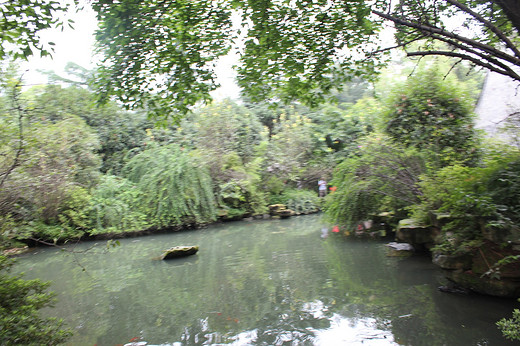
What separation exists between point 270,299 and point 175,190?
7.47 meters

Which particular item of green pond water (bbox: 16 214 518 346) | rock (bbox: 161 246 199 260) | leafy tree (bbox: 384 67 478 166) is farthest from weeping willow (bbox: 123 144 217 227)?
leafy tree (bbox: 384 67 478 166)

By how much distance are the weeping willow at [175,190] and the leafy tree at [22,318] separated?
26.6 ft

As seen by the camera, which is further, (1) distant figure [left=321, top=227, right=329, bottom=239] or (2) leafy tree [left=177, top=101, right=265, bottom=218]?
(2) leafy tree [left=177, top=101, right=265, bottom=218]

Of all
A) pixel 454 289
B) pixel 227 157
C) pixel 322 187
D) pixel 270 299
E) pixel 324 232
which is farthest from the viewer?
pixel 322 187

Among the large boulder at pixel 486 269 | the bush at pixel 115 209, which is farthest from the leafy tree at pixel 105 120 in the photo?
the large boulder at pixel 486 269

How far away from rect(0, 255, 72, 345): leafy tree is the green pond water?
64 cm

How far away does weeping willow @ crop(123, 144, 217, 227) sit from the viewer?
1146 centimetres

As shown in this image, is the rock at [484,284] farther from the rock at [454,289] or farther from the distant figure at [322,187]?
the distant figure at [322,187]

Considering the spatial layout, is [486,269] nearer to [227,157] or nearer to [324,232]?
[324,232]

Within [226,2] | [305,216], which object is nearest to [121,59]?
[226,2]

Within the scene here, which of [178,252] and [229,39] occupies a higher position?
[229,39]

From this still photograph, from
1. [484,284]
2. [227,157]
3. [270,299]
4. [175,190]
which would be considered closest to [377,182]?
[484,284]

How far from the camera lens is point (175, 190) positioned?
38.5ft

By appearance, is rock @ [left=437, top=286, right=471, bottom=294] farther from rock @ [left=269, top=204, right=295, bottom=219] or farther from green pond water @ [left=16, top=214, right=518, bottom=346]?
rock @ [left=269, top=204, right=295, bottom=219]
